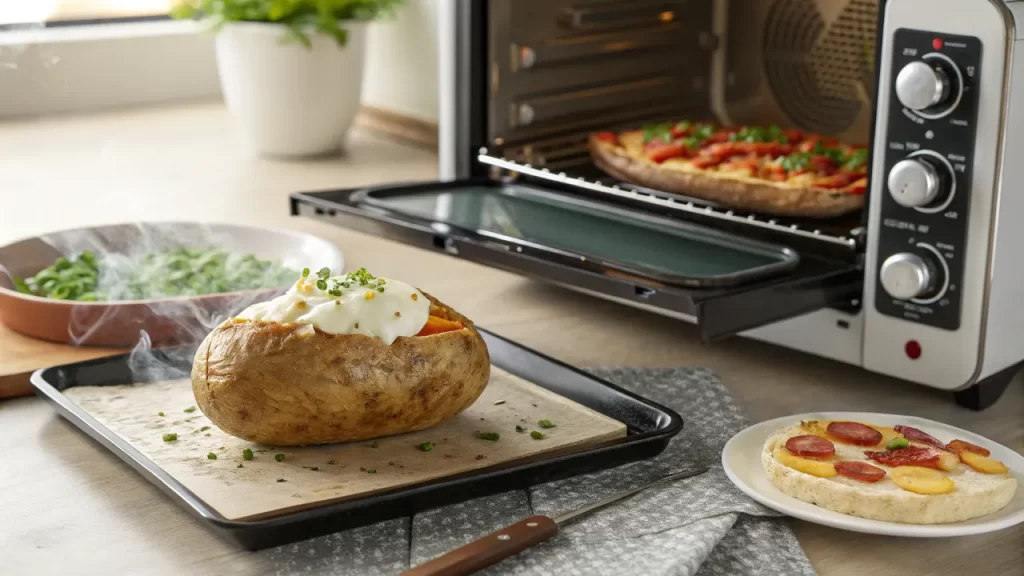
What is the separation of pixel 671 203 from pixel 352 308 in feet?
1.61

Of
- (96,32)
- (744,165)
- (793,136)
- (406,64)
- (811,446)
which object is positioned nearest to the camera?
(811,446)

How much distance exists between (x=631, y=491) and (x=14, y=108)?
1974mm

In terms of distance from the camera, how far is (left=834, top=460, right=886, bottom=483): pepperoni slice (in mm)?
914


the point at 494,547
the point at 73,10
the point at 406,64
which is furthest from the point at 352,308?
A: the point at 73,10

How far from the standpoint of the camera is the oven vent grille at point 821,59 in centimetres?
151

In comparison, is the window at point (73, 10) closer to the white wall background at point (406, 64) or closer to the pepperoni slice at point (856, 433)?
the white wall background at point (406, 64)

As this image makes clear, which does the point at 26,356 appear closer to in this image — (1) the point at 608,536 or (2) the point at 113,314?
(2) the point at 113,314

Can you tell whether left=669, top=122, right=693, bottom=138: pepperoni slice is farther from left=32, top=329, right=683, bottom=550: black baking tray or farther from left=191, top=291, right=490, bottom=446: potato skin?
left=191, top=291, right=490, bottom=446: potato skin

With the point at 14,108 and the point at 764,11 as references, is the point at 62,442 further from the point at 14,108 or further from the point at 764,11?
the point at 14,108

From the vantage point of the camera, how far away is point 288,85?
225cm

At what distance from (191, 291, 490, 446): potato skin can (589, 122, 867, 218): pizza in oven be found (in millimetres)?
521

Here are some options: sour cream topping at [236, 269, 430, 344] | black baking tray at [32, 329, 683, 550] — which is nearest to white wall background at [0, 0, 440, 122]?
black baking tray at [32, 329, 683, 550]

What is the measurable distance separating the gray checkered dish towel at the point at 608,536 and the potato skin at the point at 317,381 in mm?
84

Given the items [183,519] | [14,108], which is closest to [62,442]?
[183,519]
